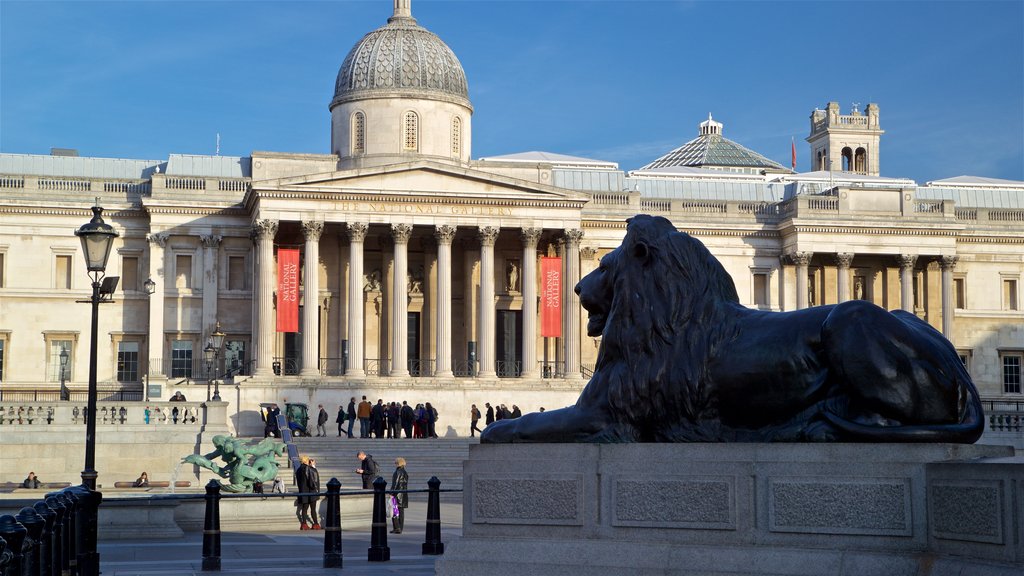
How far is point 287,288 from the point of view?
51094 mm

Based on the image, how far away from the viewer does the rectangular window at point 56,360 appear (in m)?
54.8

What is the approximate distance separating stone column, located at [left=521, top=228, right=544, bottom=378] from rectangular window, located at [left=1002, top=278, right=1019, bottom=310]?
23.8m

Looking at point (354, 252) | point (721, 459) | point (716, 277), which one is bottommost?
point (721, 459)

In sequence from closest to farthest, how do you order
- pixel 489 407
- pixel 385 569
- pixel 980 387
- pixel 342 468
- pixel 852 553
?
1. pixel 852 553
2. pixel 385 569
3. pixel 342 468
4. pixel 489 407
5. pixel 980 387

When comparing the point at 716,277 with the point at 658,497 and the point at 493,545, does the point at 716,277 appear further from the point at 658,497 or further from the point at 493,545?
the point at 493,545

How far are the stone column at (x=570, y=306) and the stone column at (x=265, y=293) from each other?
11356mm

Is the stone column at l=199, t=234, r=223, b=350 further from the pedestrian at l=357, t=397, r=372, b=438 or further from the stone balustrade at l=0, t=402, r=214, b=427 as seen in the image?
the stone balustrade at l=0, t=402, r=214, b=427

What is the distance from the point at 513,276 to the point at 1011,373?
2380 centimetres

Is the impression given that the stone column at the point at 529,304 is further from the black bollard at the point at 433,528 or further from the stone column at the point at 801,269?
Result: the black bollard at the point at 433,528

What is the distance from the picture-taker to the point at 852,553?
912 centimetres

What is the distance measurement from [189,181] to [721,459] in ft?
158

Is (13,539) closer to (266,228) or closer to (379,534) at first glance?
(379,534)

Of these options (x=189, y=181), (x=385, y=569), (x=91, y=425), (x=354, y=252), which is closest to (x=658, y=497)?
(x=385, y=569)

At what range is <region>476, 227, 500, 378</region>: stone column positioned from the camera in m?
52.6
